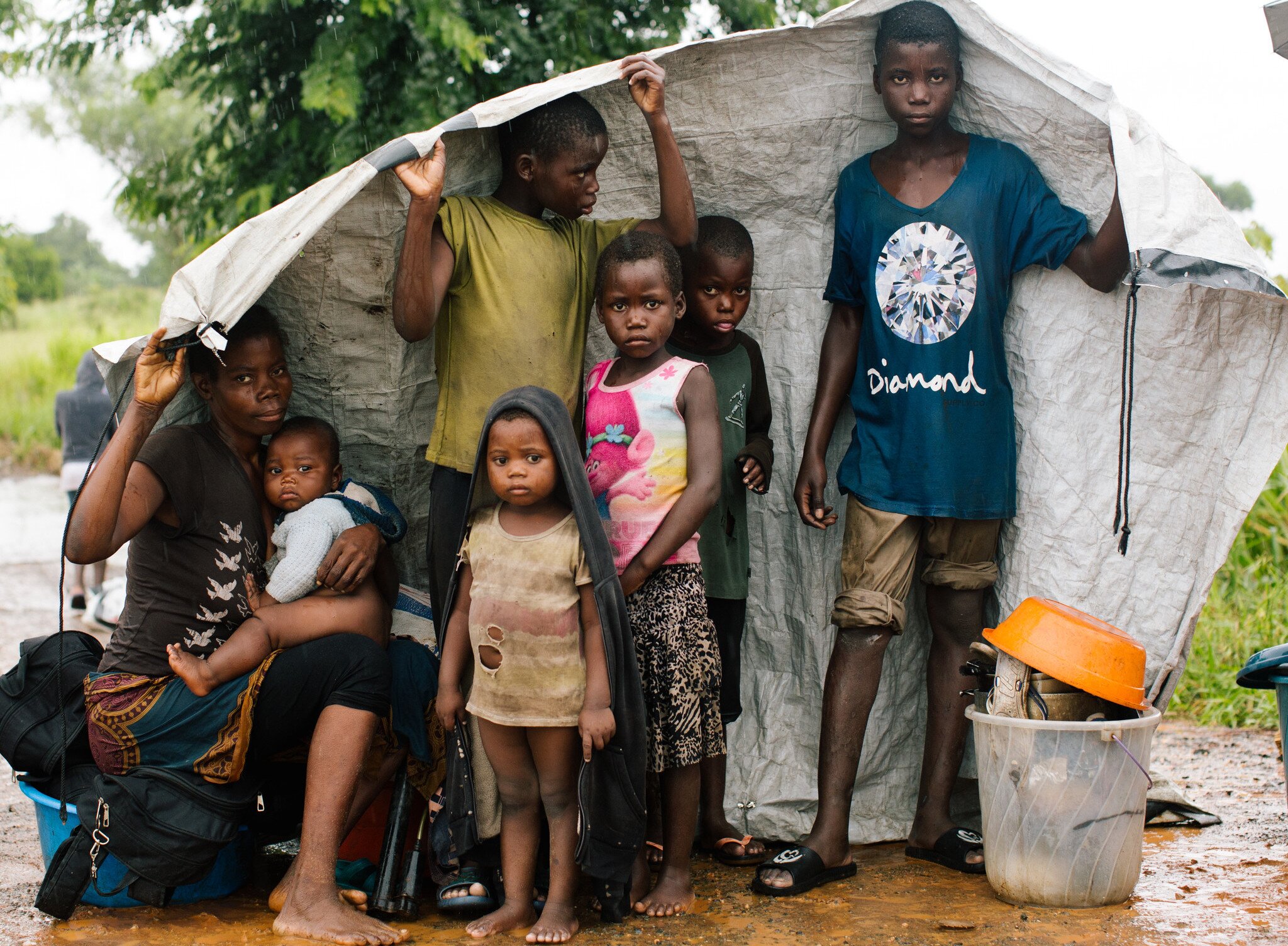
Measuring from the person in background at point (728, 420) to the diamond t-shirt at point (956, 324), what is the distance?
34 cm

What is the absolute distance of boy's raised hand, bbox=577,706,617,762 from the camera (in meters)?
2.58

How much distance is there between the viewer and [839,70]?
3.21m

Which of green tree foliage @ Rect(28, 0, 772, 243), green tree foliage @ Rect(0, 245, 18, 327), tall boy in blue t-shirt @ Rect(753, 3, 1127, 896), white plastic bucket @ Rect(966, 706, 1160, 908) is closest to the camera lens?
white plastic bucket @ Rect(966, 706, 1160, 908)

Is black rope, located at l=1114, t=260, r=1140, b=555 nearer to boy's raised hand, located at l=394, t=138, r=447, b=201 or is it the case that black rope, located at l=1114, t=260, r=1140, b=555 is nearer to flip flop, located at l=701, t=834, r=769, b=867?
flip flop, located at l=701, t=834, r=769, b=867

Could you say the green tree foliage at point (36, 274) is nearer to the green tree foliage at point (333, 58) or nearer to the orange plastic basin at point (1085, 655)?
the green tree foliage at point (333, 58)

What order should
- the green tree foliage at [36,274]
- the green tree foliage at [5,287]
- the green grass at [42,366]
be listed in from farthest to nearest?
the green tree foliage at [36,274]
the green tree foliage at [5,287]
the green grass at [42,366]

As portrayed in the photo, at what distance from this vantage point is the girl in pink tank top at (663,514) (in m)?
2.77

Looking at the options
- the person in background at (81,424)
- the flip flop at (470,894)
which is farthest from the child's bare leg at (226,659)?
the person in background at (81,424)

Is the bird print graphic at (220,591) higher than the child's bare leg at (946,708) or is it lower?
higher

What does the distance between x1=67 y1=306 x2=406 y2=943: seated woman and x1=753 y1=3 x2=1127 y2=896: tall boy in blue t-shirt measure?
1084mm

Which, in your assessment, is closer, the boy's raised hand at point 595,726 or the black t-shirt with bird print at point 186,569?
the boy's raised hand at point 595,726

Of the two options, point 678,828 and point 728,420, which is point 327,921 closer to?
point 678,828

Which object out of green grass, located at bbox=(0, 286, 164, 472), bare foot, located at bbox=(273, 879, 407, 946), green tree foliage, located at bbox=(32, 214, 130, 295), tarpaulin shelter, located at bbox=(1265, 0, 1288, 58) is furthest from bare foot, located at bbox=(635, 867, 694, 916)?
green tree foliage, located at bbox=(32, 214, 130, 295)

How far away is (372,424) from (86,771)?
1.15m
